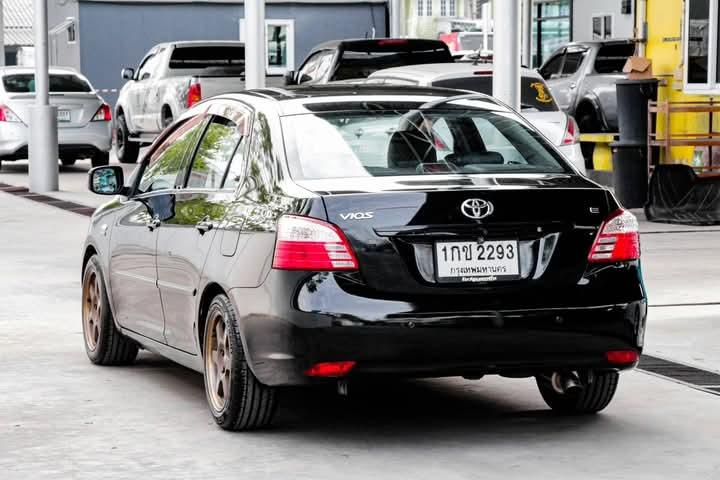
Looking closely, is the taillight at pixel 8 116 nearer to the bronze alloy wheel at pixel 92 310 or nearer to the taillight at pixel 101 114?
the taillight at pixel 101 114

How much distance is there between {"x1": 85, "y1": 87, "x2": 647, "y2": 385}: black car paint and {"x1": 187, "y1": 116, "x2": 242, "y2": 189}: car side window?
1.59 ft

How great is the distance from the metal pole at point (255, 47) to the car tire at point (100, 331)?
28.2 feet

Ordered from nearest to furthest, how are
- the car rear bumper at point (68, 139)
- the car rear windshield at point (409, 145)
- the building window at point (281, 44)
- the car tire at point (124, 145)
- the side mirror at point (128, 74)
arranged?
1. the car rear windshield at point (409, 145)
2. the car rear bumper at point (68, 139)
3. the side mirror at point (128, 74)
4. the car tire at point (124, 145)
5. the building window at point (281, 44)

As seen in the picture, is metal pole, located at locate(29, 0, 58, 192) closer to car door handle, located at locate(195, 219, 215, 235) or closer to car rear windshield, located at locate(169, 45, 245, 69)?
car rear windshield, located at locate(169, 45, 245, 69)

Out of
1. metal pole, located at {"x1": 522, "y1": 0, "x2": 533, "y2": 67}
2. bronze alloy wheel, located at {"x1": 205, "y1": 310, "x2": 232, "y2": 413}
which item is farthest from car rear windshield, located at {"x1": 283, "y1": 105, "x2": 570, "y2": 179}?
metal pole, located at {"x1": 522, "y1": 0, "x2": 533, "y2": 67}

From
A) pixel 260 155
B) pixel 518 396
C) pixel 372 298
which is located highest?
pixel 260 155

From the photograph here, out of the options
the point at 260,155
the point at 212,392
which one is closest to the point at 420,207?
the point at 260,155

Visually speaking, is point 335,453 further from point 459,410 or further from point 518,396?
point 518,396

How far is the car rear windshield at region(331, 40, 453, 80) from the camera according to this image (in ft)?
67.6

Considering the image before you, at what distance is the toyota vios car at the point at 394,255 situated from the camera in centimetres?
639

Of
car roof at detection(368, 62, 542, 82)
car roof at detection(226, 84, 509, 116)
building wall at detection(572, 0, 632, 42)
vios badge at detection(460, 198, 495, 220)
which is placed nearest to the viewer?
vios badge at detection(460, 198, 495, 220)

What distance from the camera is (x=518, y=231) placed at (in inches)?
257

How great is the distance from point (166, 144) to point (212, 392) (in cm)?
175

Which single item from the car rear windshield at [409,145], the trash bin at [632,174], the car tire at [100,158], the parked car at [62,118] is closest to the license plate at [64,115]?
the parked car at [62,118]
